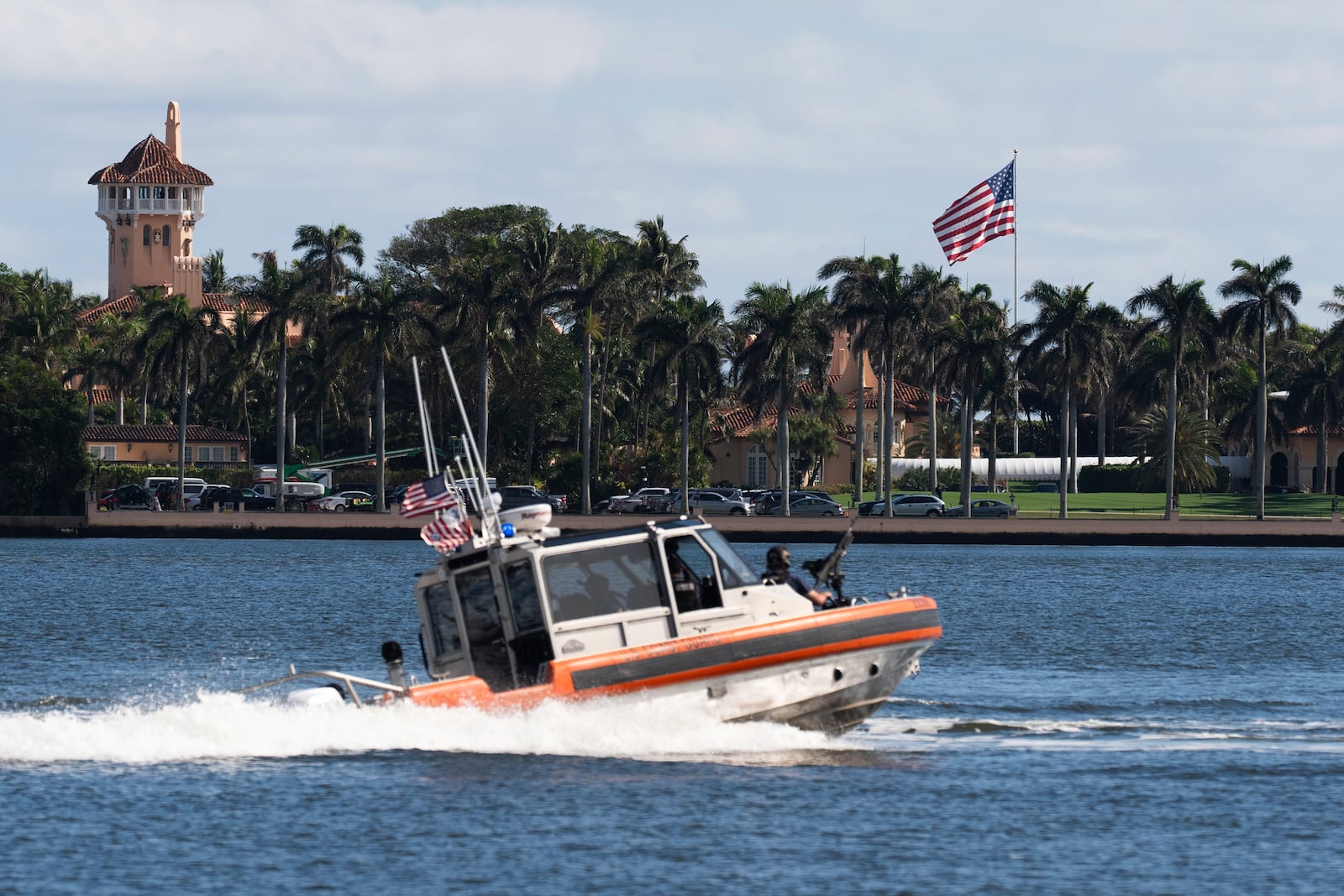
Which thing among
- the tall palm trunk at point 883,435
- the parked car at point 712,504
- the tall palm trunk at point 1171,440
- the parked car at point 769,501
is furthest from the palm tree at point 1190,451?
the parked car at point 712,504

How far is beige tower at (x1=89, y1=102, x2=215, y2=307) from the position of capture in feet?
591

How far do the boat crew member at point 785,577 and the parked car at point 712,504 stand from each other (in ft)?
235

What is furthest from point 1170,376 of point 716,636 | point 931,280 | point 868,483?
point 716,636

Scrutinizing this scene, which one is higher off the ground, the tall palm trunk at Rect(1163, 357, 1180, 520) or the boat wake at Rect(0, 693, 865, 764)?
the tall palm trunk at Rect(1163, 357, 1180, 520)

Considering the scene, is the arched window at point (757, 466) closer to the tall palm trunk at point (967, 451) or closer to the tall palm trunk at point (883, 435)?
the tall palm trunk at point (883, 435)

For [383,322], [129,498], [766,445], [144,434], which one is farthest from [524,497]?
[144,434]

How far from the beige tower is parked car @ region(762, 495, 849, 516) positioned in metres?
94.7

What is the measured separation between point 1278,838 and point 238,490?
87148 mm

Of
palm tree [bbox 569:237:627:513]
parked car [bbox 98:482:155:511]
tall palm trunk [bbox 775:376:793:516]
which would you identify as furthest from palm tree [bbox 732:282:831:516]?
Answer: parked car [bbox 98:482:155:511]

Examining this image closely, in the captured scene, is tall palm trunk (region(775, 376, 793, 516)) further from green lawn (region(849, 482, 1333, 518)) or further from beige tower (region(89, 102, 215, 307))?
beige tower (region(89, 102, 215, 307))

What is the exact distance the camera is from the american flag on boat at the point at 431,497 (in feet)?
74.1

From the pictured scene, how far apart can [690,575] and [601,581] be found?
1.14 metres

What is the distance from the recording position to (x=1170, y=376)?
10300cm

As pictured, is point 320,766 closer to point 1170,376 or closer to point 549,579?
point 549,579
